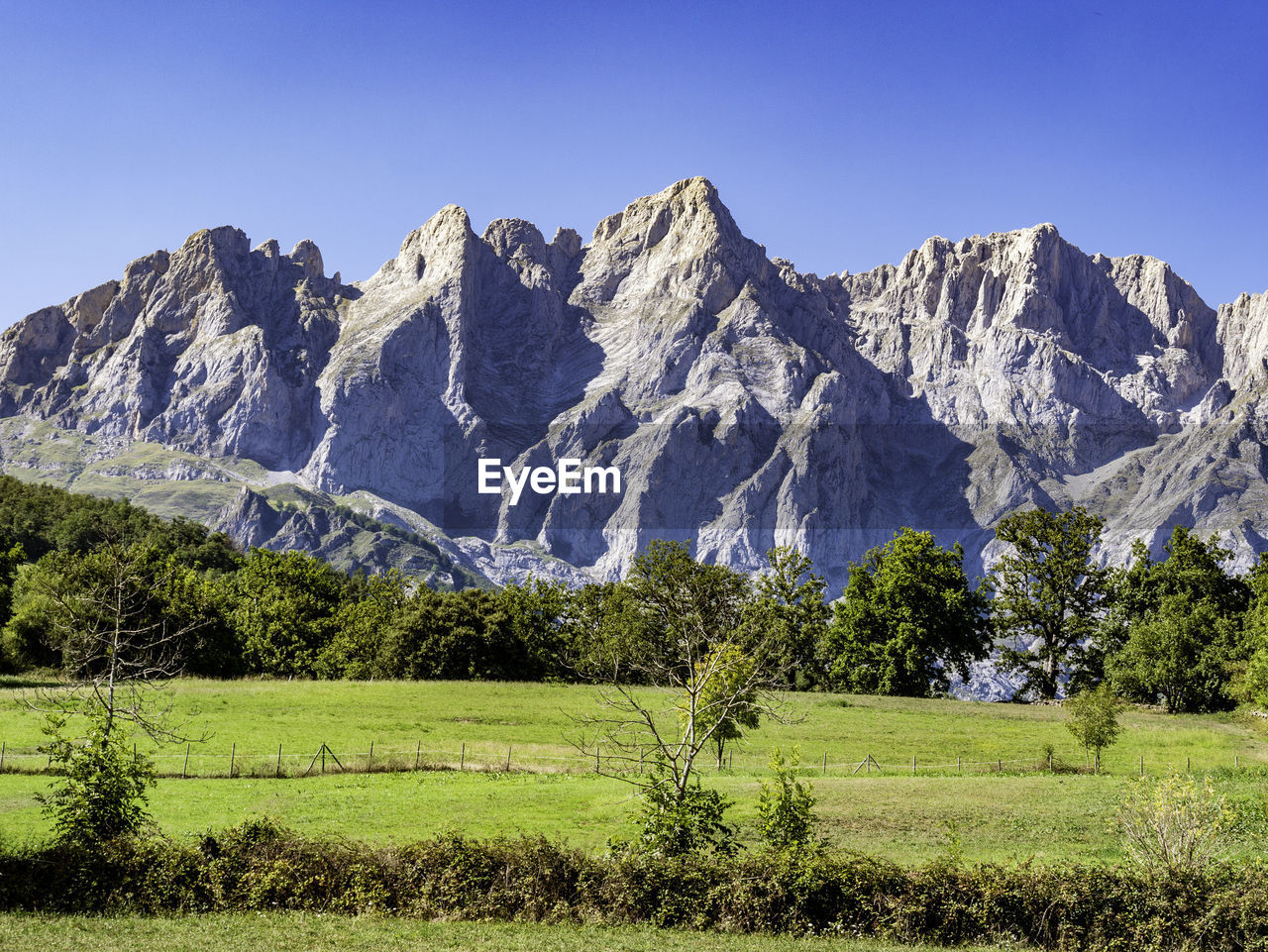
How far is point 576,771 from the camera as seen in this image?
5253cm

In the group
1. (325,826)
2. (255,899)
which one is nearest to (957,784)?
(325,826)

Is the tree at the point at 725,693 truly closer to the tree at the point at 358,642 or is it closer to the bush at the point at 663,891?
the bush at the point at 663,891

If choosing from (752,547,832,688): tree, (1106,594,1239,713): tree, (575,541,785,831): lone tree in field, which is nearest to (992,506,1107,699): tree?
(1106,594,1239,713): tree

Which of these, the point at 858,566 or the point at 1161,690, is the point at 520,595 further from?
the point at 1161,690

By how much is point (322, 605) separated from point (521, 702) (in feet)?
143

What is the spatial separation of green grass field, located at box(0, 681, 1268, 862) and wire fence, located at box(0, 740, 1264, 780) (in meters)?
0.22

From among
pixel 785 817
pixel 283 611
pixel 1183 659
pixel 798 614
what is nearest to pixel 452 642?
pixel 283 611

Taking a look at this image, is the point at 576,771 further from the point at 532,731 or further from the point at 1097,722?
the point at 1097,722

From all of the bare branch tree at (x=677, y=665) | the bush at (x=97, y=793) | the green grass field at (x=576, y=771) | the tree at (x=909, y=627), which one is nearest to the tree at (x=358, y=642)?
the green grass field at (x=576, y=771)

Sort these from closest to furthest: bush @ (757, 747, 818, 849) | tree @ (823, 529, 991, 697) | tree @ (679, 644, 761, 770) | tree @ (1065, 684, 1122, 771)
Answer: bush @ (757, 747, 818, 849)
tree @ (679, 644, 761, 770)
tree @ (1065, 684, 1122, 771)
tree @ (823, 529, 991, 697)

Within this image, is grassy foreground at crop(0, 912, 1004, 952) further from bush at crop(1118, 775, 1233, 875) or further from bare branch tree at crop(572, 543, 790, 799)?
bush at crop(1118, 775, 1233, 875)

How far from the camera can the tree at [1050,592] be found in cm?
10038

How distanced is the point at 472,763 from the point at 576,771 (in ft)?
17.4

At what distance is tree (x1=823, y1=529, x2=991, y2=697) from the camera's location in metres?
97.8
